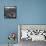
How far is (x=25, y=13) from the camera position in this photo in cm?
465

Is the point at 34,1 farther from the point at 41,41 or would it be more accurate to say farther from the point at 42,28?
the point at 41,41

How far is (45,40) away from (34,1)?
1.40 m

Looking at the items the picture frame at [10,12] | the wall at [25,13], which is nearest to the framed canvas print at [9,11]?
the picture frame at [10,12]

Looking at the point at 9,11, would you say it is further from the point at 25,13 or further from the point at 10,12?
the point at 25,13

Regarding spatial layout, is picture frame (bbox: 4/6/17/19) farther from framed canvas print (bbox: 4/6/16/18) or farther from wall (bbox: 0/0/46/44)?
wall (bbox: 0/0/46/44)

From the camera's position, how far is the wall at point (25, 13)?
462 cm

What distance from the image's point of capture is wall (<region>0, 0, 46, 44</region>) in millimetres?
4621

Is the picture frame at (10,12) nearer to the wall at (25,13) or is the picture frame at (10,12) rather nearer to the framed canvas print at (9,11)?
the framed canvas print at (9,11)

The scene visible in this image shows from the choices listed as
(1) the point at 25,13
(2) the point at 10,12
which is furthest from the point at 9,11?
(1) the point at 25,13

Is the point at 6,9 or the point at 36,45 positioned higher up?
the point at 6,9

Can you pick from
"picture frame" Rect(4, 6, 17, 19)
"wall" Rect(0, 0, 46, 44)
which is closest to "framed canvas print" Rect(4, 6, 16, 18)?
"picture frame" Rect(4, 6, 17, 19)

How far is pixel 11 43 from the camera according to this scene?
4512mm

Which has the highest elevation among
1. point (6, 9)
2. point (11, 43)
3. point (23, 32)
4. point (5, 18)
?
point (6, 9)

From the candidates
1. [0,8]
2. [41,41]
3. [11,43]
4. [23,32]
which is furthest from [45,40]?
[0,8]
